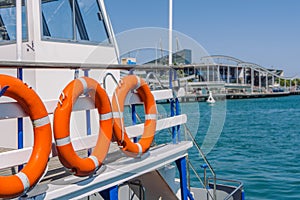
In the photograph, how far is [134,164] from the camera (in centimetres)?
408

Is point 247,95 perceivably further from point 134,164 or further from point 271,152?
point 134,164

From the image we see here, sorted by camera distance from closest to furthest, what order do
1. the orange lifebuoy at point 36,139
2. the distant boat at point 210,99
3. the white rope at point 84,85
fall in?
the orange lifebuoy at point 36,139 → the white rope at point 84,85 → the distant boat at point 210,99

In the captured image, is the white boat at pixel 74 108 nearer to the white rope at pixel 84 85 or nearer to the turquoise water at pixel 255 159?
the white rope at pixel 84 85

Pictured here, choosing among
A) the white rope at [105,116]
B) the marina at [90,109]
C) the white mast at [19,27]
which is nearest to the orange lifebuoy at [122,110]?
the marina at [90,109]

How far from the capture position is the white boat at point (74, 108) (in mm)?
3250

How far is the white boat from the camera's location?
3.25 m

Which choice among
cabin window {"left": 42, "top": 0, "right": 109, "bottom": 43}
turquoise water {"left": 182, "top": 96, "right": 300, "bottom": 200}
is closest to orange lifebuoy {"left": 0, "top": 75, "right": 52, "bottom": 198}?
cabin window {"left": 42, "top": 0, "right": 109, "bottom": 43}

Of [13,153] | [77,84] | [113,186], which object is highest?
[77,84]

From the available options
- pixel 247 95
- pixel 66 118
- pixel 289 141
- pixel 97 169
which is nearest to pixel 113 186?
pixel 97 169

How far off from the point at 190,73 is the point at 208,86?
291 millimetres

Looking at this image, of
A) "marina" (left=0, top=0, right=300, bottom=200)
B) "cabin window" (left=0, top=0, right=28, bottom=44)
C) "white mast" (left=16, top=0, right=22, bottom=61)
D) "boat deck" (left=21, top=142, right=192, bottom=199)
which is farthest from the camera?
"cabin window" (left=0, top=0, right=28, bottom=44)

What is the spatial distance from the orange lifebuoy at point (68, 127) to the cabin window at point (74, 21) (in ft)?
5.74

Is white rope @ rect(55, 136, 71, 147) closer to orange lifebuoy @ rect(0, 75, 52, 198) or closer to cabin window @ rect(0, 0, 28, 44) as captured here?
orange lifebuoy @ rect(0, 75, 52, 198)

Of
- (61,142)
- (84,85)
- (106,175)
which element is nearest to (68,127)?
(61,142)
